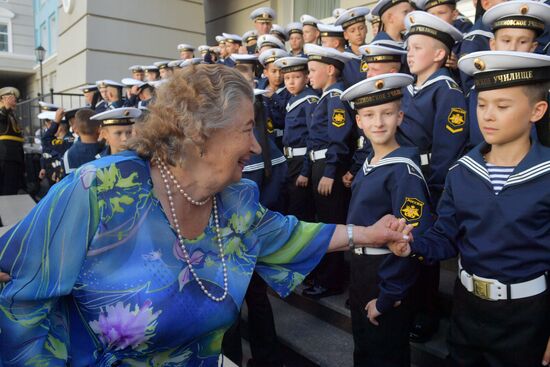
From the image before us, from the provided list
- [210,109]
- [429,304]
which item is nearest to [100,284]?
[210,109]

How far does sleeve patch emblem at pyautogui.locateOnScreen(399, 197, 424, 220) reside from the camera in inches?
90.8

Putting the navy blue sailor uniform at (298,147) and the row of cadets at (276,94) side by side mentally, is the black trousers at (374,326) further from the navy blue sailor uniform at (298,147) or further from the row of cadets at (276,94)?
the row of cadets at (276,94)

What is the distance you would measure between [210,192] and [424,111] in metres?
2.00

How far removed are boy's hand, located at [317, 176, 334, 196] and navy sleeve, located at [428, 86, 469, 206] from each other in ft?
3.27

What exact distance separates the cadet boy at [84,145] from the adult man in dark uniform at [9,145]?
4859 millimetres

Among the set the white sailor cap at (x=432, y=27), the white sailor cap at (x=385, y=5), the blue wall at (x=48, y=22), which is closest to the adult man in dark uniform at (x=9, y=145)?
the white sailor cap at (x=385, y=5)

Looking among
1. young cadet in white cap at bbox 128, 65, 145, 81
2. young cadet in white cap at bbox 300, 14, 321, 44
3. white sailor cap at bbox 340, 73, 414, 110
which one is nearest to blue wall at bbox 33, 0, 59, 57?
young cadet in white cap at bbox 128, 65, 145, 81

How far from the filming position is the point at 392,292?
2.29 metres

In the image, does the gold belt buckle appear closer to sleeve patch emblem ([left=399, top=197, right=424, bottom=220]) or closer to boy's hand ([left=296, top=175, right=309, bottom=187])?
sleeve patch emblem ([left=399, top=197, right=424, bottom=220])

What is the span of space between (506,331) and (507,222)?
0.48 m

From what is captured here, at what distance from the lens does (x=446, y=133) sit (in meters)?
2.91

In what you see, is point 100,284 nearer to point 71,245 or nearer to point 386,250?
point 71,245

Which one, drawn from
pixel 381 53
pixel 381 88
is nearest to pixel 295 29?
pixel 381 53

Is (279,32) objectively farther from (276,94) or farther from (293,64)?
(293,64)
